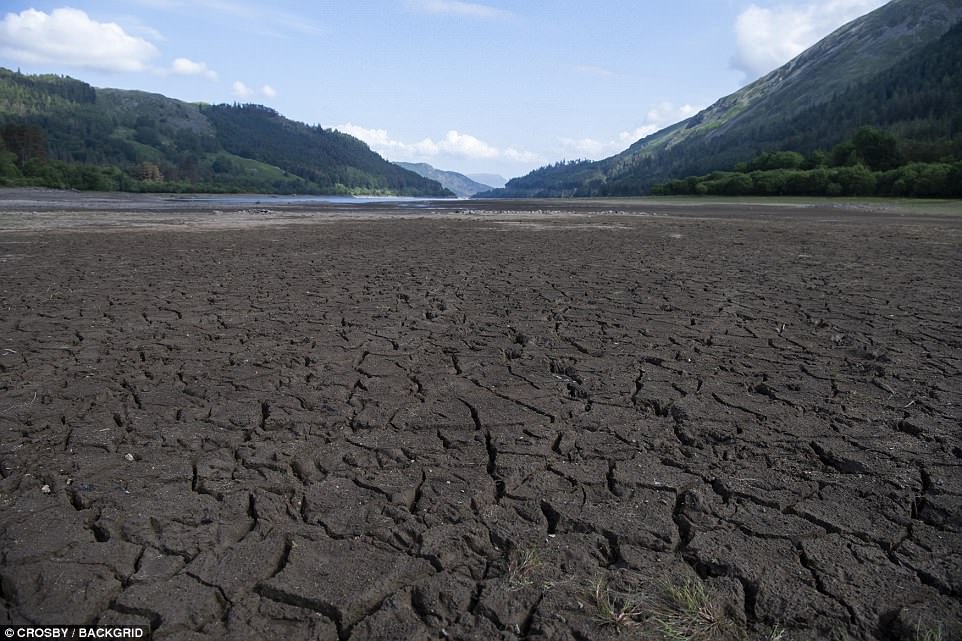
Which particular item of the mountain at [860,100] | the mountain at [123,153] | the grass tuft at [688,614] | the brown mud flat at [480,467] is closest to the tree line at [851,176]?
the mountain at [860,100]

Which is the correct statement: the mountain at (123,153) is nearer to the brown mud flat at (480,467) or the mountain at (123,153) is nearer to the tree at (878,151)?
the brown mud flat at (480,467)

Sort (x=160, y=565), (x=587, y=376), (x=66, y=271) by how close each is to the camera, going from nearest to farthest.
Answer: (x=160, y=565)
(x=587, y=376)
(x=66, y=271)

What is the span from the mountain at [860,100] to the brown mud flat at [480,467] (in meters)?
88.8

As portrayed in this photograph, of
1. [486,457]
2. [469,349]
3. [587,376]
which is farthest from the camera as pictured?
[469,349]

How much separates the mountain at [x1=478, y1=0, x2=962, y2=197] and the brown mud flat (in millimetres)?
88791

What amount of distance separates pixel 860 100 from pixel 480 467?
161 meters

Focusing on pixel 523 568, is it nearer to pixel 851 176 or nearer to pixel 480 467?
pixel 480 467

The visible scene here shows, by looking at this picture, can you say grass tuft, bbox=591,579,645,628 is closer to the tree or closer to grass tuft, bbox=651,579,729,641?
grass tuft, bbox=651,579,729,641

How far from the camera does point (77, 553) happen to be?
283cm

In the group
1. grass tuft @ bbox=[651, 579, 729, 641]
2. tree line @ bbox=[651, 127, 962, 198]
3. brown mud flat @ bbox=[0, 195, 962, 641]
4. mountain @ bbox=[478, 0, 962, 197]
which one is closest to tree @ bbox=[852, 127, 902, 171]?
tree line @ bbox=[651, 127, 962, 198]

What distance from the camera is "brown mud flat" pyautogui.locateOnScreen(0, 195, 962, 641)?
8.43 feet

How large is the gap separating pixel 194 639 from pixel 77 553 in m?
0.99

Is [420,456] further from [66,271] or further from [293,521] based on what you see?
[66,271]

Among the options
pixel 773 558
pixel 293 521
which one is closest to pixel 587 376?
pixel 773 558
